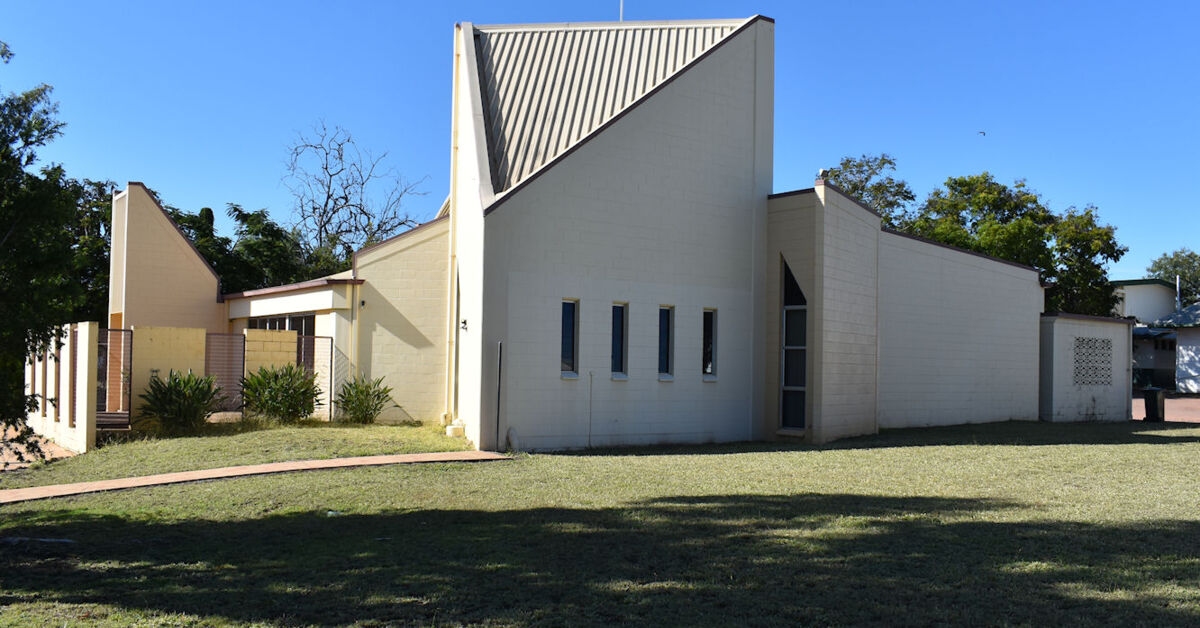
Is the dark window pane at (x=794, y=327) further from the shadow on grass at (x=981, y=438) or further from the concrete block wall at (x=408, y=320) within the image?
the concrete block wall at (x=408, y=320)

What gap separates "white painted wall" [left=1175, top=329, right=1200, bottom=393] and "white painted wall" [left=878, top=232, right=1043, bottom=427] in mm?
26467

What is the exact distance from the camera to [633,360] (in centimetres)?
1638

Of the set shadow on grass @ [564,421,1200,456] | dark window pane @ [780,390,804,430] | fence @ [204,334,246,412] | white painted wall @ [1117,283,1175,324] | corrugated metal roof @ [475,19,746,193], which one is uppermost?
corrugated metal roof @ [475,19,746,193]

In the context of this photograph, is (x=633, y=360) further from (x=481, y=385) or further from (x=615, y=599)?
(x=615, y=599)

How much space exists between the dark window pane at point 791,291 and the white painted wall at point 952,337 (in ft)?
11.4

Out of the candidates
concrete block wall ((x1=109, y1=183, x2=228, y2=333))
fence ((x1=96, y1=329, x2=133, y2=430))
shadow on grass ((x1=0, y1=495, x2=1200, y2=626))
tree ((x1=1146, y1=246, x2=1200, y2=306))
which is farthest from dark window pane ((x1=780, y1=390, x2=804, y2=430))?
tree ((x1=1146, y1=246, x2=1200, y2=306))

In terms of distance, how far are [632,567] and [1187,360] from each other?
4855 centimetres

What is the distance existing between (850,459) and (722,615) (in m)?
9.08

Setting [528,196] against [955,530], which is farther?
[528,196]

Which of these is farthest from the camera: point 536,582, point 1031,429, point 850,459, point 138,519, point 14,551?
point 1031,429

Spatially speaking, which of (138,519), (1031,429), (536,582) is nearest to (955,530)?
(536,582)

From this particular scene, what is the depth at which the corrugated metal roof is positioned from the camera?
55.6ft

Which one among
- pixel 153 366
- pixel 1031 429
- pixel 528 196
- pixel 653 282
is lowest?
pixel 1031 429

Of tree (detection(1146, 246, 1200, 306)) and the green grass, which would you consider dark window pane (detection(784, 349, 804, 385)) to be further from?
tree (detection(1146, 246, 1200, 306))
